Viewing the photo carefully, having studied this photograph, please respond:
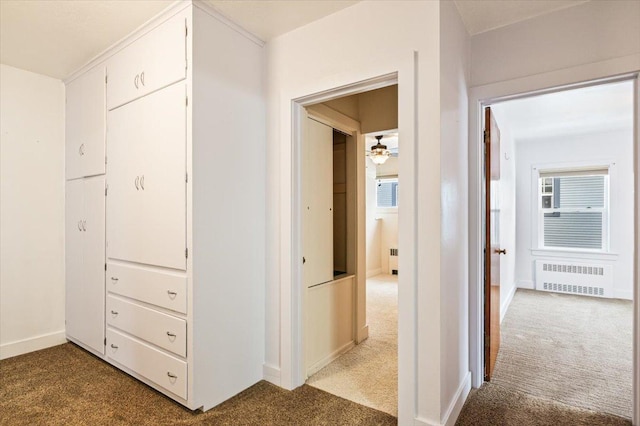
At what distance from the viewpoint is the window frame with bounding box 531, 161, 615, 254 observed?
5.29 m

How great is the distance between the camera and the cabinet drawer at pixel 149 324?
6.90 feet

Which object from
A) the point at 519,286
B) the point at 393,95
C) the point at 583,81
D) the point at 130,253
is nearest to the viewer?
the point at 583,81

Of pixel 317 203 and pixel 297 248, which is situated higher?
pixel 317 203

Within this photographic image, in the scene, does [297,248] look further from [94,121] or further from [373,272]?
[373,272]

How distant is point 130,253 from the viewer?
2.49 meters

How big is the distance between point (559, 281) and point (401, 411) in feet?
16.7

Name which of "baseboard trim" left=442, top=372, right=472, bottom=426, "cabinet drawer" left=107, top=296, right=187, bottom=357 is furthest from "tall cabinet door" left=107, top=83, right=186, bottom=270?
"baseboard trim" left=442, top=372, right=472, bottom=426

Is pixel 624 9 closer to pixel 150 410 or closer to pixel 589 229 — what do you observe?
pixel 150 410

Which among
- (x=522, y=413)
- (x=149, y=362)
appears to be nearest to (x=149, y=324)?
(x=149, y=362)

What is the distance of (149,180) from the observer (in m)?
2.33

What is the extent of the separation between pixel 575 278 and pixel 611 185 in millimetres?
1554

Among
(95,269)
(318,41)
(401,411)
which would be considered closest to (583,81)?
(318,41)

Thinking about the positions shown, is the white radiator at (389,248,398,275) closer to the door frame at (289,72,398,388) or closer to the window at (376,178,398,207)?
the window at (376,178,398,207)

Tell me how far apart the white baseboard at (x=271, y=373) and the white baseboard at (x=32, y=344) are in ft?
7.16
